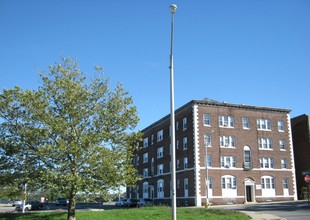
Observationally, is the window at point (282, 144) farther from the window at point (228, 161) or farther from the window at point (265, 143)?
the window at point (228, 161)

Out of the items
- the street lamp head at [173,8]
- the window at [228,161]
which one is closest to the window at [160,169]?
the window at [228,161]

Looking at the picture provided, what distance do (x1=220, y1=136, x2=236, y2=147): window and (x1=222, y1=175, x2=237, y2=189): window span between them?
4.49m

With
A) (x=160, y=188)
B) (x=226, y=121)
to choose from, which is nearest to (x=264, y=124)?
(x=226, y=121)

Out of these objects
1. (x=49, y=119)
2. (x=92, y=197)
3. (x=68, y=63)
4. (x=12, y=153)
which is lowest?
(x=92, y=197)

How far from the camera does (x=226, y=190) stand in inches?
1986

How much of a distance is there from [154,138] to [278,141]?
842 inches

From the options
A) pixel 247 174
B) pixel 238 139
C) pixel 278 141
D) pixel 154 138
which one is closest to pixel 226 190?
pixel 247 174

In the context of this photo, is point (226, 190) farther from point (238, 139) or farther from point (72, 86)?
point (72, 86)

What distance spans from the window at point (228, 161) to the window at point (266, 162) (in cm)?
465

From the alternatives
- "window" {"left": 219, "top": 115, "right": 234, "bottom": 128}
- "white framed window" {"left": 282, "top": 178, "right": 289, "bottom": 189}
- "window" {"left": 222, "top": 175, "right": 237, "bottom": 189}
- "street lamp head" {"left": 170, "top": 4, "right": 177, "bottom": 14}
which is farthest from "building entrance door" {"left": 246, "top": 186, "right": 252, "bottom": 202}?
"street lamp head" {"left": 170, "top": 4, "right": 177, "bottom": 14}

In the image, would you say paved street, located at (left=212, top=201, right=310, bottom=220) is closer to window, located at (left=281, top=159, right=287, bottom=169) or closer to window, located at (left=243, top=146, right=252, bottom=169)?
window, located at (left=243, top=146, right=252, bottom=169)

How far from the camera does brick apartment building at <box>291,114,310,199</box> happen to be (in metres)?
58.7

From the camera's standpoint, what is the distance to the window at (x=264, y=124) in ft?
182

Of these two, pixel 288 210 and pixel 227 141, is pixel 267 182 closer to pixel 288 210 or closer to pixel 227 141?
pixel 227 141
